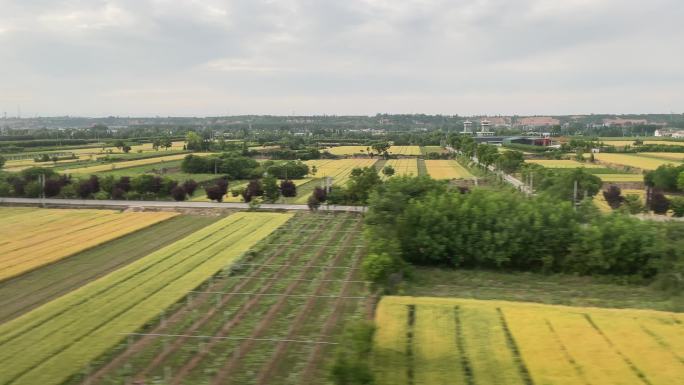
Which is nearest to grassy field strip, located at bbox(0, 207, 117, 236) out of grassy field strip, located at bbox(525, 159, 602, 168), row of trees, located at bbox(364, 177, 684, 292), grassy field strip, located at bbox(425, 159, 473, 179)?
row of trees, located at bbox(364, 177, 684, 292)

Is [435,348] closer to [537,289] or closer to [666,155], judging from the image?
[537,289]

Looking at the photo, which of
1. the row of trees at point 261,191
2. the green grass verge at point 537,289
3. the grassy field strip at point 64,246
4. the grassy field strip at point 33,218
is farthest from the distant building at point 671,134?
the grassy field strip at point 33,218

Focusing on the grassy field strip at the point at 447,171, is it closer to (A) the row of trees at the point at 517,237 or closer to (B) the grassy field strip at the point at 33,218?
(A) the row of trees at the point at 517,237

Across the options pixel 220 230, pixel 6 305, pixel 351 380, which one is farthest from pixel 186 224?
pixel 351 380

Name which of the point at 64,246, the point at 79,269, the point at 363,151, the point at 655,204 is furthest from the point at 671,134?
the point at 79,269

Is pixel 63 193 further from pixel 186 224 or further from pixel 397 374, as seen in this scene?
pixel 397 374

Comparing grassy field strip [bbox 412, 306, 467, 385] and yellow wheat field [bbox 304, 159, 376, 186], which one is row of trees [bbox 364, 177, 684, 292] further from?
yellow wheat field [bbox 304, 159, 376, 186]
